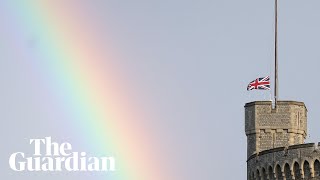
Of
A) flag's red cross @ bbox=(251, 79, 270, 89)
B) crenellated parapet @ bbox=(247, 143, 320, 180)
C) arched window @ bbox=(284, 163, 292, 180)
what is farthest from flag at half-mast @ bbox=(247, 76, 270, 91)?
arched window @ bbox=(284, 163, 292, 180)

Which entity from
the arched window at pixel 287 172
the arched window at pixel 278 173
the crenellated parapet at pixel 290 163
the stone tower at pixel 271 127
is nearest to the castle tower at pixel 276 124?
the stone tower at pixel 271 127

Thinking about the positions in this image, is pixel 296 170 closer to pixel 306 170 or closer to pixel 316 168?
pixel 306 170

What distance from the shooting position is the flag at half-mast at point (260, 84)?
140250mm

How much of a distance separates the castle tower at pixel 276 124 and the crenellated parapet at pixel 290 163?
674cm

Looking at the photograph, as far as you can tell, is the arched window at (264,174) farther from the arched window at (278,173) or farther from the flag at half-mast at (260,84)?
the flag at half-mast at (260,84)

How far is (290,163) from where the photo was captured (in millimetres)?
124875

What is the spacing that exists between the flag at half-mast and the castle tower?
9.61ft

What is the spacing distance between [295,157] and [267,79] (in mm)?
17571

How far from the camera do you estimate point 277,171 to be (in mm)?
126750

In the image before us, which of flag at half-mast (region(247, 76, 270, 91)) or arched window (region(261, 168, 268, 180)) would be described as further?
flag at half-mast (region(247, 76, 270, 91))

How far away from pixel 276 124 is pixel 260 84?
5.00 metres

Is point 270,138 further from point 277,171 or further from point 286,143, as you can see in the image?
point 277,171

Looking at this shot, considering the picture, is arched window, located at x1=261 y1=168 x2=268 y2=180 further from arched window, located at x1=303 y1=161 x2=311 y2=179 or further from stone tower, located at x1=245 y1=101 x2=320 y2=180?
arched window, located at x1=303 y1=161 x2=311 y2=179

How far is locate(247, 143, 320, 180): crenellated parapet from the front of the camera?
404 ft
